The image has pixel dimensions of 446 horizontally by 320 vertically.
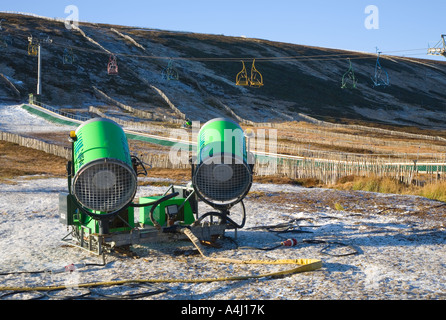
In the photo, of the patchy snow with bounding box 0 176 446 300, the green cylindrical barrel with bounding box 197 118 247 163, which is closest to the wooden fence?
the patchy snow with bounding box 0 176 446 300

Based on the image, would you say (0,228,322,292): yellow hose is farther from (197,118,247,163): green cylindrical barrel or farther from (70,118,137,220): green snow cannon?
(197,118,247,163): green cylindrical barrel

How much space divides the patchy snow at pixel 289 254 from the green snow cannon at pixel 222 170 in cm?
124

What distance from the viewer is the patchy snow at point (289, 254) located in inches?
348

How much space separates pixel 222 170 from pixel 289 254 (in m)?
2.38

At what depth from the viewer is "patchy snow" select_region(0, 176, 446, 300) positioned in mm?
8836

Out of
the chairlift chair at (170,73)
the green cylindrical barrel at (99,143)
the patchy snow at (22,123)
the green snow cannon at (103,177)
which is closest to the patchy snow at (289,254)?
the green snow cannon at (103,177)

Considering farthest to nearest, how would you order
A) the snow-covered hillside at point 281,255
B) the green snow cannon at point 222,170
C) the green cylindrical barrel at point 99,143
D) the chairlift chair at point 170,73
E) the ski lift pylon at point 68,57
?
the ski lift pylon at point 68,57 < the chairlift chair at point 170,73 < the green snow cannon at point 222,170 < the green cylindrical barrel at point 99,143 < the snow-covered hillside at point 281,255

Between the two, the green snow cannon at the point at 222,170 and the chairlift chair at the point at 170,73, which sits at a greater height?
the chairlift chair at the point at 170,73

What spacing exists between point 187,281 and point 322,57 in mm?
127569

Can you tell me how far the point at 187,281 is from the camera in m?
9.25

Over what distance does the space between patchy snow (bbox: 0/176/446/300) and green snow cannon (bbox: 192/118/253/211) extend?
1.24 meters

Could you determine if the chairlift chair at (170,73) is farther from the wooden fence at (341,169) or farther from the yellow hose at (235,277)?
the yellow hose at (235,277)
